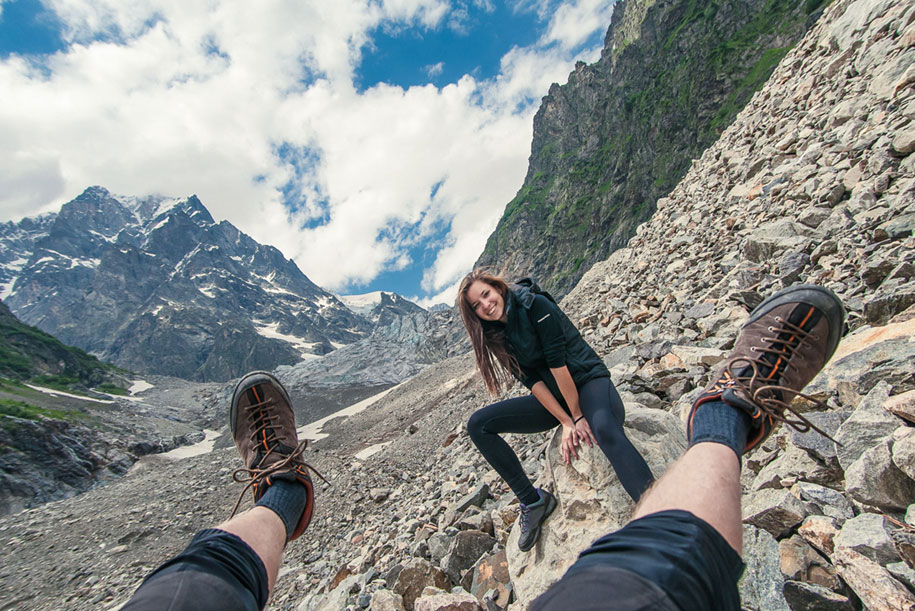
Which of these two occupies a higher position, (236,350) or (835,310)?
(236,350)

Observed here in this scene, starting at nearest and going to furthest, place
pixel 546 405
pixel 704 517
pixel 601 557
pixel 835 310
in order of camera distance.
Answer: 1. pixel 601 557
2. pixel 704 517
3. pixel 835 310
4. pixel 546 405

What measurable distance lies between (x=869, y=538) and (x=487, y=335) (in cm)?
225

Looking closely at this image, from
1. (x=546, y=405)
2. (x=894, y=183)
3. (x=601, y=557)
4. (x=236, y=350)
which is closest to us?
(x=601, y=557)

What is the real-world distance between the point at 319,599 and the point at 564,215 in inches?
3728

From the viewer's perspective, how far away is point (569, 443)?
2.77 meters

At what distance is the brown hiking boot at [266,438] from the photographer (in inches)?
107

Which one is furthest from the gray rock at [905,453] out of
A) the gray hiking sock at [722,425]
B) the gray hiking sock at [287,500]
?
the gray hiking sock at [287,500]

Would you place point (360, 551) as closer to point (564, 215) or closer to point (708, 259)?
point (708, 259)

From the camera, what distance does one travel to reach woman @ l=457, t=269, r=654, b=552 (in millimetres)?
2652

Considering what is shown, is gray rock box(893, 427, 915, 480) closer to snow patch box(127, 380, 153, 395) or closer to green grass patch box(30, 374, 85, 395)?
green grass patch box(30, 374, 85, 395)

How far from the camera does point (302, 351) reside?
162m

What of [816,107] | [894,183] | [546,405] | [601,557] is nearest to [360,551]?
[546,405]

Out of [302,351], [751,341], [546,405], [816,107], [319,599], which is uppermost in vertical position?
[302,351]

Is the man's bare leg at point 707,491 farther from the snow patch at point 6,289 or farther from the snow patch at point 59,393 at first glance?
the snow patch at point 6,289
